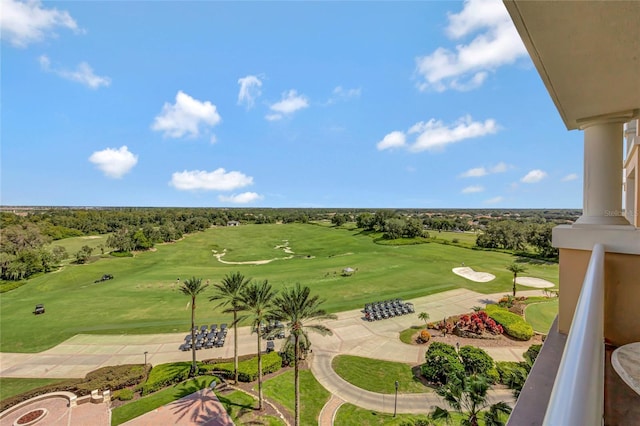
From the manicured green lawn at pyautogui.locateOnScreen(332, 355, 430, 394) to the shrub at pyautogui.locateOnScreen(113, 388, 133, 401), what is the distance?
40.4 feet

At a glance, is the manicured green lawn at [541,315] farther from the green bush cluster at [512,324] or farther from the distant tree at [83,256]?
the distant tree at [83,256]

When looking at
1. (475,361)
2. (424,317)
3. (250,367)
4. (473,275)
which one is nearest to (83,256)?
(250,367)

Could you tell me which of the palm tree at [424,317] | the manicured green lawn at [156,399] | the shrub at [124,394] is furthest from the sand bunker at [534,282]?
the shrub at [124,394]

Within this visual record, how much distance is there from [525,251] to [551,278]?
59.5 ft

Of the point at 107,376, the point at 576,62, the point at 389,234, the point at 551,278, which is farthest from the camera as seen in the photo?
the point at 389,234

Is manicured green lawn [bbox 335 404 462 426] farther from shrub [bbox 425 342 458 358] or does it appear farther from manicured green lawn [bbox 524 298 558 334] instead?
manicured green lawn [bbox 524 298 558 334]

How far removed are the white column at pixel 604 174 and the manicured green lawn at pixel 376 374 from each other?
16.1 m

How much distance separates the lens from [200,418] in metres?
14.2

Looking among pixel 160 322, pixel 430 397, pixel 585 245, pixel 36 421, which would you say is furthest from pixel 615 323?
pixel 160 322

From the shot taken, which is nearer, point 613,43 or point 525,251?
point 613,43

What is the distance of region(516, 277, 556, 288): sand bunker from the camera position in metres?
33.8

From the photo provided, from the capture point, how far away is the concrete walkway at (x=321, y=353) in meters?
15.7

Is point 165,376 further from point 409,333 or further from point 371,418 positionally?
point 409,333

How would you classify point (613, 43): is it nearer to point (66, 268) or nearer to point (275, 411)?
point (275, 411)
